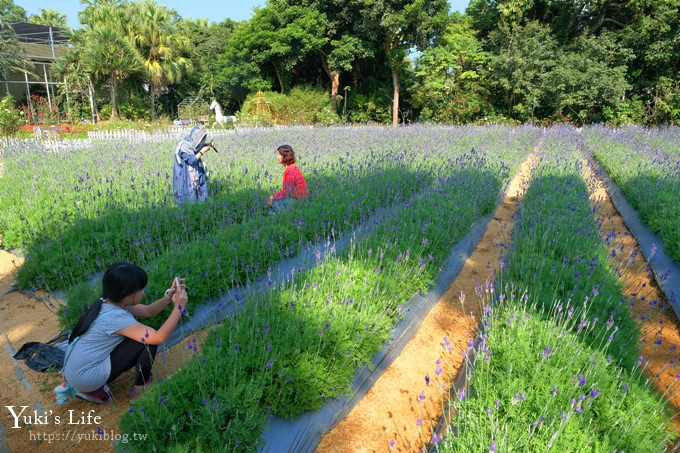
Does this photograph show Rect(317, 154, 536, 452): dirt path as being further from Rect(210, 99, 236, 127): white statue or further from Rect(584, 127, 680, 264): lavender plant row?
Rect(210, 99, 236, 127): white statue

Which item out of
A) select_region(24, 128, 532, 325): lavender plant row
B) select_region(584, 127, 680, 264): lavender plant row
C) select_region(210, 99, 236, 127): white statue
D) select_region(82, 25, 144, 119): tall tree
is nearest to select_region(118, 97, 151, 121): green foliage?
select_region(82, 25, 144, 119): tall tree

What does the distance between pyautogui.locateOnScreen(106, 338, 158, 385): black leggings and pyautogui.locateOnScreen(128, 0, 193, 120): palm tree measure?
28809mm

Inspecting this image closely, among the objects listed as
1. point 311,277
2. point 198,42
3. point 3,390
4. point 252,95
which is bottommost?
point 3,390

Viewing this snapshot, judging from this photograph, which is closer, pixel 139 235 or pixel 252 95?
pixel 139 235

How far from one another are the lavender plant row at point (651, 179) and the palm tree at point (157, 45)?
2730 centimetres

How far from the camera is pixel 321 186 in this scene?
627 centimetres

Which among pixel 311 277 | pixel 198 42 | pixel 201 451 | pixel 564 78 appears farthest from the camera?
pixel 198 42

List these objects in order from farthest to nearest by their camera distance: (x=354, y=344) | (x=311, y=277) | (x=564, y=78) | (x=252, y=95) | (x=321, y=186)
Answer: (x=252, y=95) → (x=564, y=78) → (x=321, y=186) → (x=311, y=277) → (x=354, y=344)

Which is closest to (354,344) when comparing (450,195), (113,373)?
(113,373)

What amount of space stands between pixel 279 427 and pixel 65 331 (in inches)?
77.2

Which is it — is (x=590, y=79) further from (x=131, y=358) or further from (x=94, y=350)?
(x=94, y=350)

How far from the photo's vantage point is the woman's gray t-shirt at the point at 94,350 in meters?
2.30

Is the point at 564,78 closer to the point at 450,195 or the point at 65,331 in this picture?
the point at 450,195

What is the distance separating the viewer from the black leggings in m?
2.41
